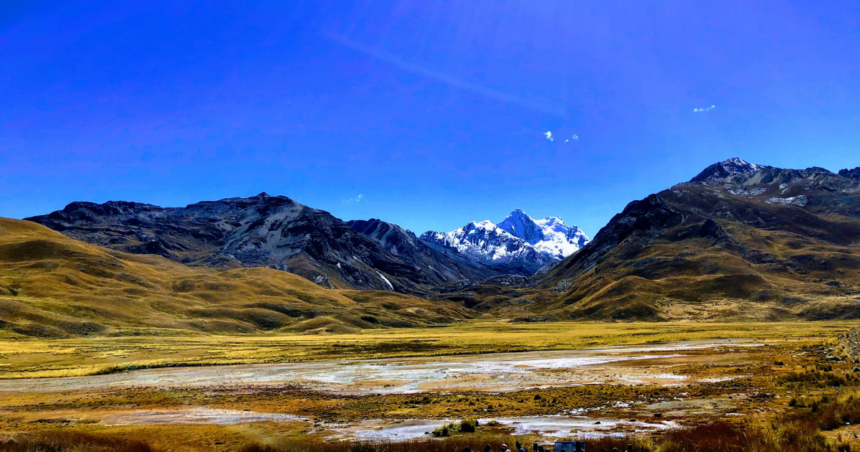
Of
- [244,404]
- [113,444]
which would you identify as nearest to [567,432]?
[113,444]

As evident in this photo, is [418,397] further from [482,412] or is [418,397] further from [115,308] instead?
[115,308]

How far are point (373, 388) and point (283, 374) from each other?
62.9 feet

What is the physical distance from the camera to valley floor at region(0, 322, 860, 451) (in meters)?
23.8

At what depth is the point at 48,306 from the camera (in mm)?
127500

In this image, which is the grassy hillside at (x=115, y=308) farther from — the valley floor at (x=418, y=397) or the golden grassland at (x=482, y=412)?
the golden grassland at (x=482, y=412)

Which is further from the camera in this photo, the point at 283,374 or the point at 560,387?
the point at 283,374

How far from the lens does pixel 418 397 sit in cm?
3575

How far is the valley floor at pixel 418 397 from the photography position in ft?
78.2

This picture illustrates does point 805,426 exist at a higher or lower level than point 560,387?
higher

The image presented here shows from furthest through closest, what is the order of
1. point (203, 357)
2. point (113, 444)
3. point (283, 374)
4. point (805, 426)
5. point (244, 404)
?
point (203, 357), point (283, 374), point (244, 404), point (113, 444), point (805, 426)

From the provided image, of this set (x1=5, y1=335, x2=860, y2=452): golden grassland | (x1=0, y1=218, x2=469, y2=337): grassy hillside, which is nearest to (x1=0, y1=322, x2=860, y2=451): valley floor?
(x1=5, y1=335, x2=860, y2=452): golden grassland

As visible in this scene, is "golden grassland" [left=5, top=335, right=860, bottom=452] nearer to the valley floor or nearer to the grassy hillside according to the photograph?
the valley floor

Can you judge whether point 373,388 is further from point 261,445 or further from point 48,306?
point 48,306

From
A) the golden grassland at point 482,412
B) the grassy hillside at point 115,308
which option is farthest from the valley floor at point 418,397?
the grassy hillside at point 115,308
